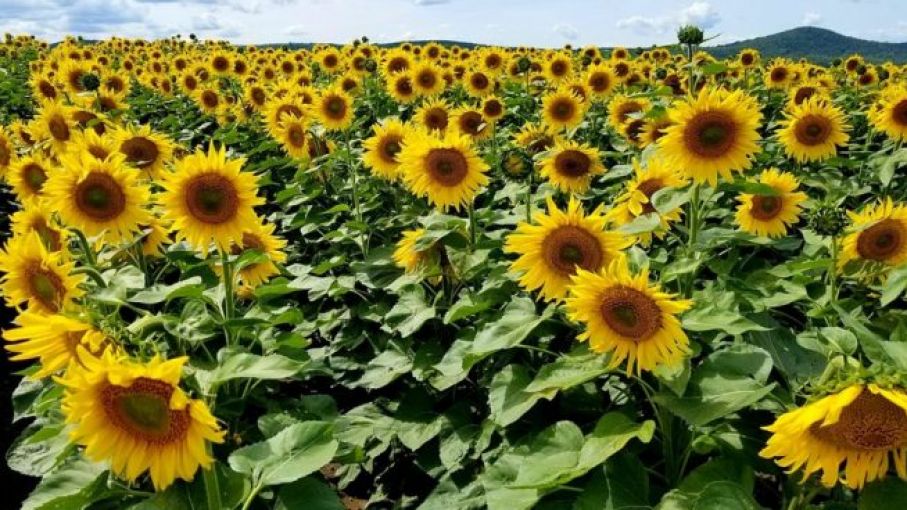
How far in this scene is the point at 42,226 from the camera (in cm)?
357

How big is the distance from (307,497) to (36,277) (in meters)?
1.42

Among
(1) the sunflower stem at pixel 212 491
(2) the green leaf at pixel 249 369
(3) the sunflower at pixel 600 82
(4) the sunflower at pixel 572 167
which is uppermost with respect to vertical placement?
(3) the sunflower at pixel 600 82

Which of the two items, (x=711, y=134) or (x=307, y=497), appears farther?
(x=711, y=134)

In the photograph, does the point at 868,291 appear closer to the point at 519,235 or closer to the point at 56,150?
the point at 519,235

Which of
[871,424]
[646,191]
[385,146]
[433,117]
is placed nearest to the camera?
[871,424]

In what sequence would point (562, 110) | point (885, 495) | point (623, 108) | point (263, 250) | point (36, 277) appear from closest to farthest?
point (885, 495) < point (36, 277) < point (263, 250) < point (623, 108) < point (562, 110)

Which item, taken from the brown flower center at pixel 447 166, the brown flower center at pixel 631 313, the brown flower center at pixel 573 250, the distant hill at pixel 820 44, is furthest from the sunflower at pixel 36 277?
the distant hill at pixel 820 44

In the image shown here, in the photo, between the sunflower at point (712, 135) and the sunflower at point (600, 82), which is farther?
the sunflower at point (600, 82)

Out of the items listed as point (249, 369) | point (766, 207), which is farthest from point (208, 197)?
point (766, 207)

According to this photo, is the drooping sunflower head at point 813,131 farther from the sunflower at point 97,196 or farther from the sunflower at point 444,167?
the sunflower at point 97,196

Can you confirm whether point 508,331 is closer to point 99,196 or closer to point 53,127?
point 99,196

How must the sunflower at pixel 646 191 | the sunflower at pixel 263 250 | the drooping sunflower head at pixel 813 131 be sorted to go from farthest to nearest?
the drooping sunflower head at pixel 813 131
the sunflower at pixel 263 250
the sunflower at pixel 646 191

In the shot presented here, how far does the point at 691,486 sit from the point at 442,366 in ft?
4.11

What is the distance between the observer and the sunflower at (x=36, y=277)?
9.55ft
